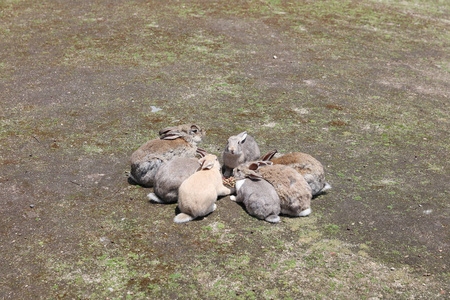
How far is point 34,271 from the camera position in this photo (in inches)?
192

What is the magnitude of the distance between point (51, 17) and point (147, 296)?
1047cm

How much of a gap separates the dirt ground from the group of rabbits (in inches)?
6.8

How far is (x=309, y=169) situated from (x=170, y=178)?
1.80m

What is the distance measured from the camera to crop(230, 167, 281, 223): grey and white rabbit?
572cm

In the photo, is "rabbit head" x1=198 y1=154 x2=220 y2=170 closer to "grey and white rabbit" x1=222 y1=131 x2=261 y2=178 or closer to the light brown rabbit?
the light brown rabbit

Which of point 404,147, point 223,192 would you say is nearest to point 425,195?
point 404,147

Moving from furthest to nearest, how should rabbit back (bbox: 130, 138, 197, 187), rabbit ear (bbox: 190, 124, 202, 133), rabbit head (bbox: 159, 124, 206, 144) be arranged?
rabbit ear (bbox: 190, 124, 202, 133), rabbit head (bbox: 159, 124, 206, 144), rabbit back (bbox: 130, 138, 197, 187)

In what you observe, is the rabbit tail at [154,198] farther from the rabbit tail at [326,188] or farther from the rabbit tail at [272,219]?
the rabbit tail at [326,188]

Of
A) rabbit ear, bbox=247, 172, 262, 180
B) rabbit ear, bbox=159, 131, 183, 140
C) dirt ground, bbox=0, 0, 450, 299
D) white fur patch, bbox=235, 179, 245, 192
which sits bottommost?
dirt ground, bbox=0, 0, 450, 299

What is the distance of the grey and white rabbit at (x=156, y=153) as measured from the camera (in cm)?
625

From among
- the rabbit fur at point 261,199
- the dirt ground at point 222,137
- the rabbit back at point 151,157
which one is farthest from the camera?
the rabbit back at point 151,157

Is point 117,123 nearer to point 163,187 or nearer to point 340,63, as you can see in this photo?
point 163,187

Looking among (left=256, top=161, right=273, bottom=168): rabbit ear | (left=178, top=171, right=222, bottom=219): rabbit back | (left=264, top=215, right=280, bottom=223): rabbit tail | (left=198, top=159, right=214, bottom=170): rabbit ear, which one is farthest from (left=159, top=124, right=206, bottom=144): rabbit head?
(left=264, top=215, right=280, bottom=223): rabbit tail

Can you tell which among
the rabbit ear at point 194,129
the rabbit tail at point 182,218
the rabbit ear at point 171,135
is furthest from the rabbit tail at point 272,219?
the rabbit ear at point 194,129
